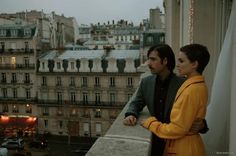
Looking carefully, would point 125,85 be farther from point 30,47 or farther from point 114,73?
point 30,47

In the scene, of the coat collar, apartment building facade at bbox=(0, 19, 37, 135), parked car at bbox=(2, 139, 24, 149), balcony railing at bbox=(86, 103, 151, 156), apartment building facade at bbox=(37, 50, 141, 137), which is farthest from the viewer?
apartment building facade at bbox=(0, 19, 37, 135)

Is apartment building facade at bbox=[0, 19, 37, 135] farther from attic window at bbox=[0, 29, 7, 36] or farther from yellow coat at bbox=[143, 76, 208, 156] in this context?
yellow coat at bbox=[143, 76, 208, 156]

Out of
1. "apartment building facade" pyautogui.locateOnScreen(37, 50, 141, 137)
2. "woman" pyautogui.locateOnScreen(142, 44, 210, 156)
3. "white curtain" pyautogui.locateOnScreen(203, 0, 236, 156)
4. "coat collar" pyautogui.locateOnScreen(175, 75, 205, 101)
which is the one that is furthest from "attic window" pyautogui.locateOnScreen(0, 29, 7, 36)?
"coat collar" pyautogui.locateOnScreen(175, 75, 205, 101)

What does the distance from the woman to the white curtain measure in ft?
1.34

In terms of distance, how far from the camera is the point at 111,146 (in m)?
2.73

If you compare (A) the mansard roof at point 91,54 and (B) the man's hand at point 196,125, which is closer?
(B) the man's hand at point 196,125

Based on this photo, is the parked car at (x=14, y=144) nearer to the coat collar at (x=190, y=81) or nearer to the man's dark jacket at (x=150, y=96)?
the man's dark jacket at (x=150, y=96)

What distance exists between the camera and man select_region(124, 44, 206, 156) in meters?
3.09

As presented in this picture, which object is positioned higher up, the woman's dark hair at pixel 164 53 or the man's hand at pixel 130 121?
the woman's dark hair at pixel 164 53

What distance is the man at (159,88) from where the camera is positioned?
3090mm

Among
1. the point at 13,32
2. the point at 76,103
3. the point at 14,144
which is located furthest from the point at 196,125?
the point at 13,32

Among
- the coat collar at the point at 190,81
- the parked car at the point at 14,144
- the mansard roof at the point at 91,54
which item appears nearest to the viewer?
the coat collar at the point at 190,81

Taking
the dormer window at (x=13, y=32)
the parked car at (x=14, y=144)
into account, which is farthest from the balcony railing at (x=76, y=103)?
the dormer window at (x=13, y=32)

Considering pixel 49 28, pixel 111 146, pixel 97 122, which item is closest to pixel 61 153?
pixel 97 122
